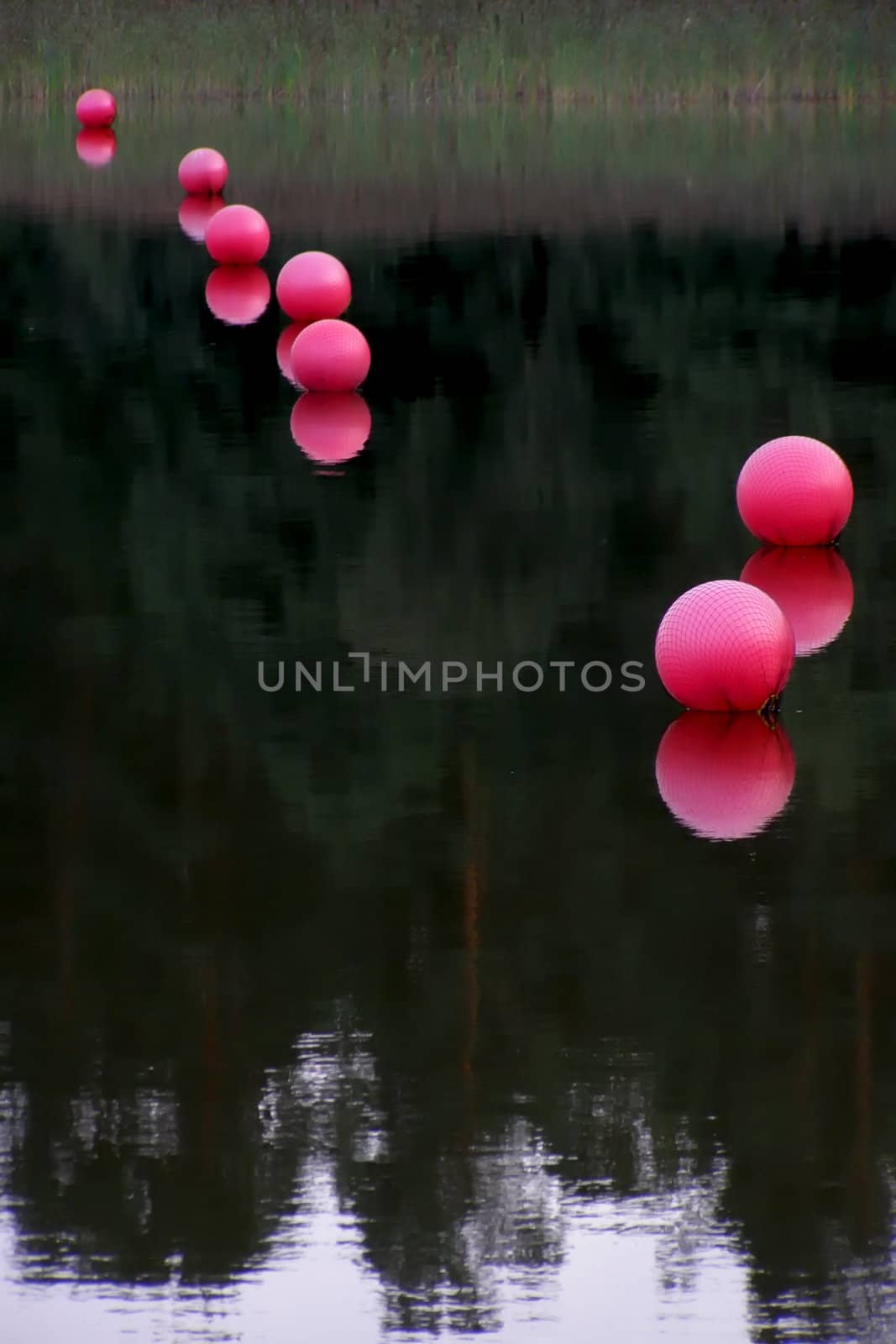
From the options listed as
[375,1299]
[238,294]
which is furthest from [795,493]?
[238,294]

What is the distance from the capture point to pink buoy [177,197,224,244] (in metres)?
25.9

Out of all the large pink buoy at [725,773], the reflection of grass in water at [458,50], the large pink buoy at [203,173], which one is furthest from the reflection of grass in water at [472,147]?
the large pink buoy at [725,773]

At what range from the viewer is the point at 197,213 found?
2758 centimetres

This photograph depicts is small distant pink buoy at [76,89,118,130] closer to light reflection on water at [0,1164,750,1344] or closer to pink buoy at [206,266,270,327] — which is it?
pink buoy at [206,266,270,327]

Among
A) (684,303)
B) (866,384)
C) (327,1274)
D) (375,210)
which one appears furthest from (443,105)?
(327,1274)

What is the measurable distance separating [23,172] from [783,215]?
37.7 feet

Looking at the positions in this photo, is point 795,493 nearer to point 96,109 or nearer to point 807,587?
point 807,587

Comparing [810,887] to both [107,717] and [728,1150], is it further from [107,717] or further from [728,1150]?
[107,717]

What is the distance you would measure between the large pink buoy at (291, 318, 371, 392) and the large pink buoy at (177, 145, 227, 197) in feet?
42.7

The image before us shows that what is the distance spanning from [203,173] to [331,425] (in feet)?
48.0

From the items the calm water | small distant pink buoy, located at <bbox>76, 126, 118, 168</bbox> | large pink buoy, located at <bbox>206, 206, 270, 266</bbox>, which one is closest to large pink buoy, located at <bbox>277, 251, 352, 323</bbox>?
the calm water

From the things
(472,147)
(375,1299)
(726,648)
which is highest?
(472,147)

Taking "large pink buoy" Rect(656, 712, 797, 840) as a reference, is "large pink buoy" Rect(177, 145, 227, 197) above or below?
above

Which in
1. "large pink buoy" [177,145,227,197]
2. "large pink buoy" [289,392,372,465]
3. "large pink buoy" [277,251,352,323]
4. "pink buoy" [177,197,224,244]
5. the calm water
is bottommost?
the calm water
